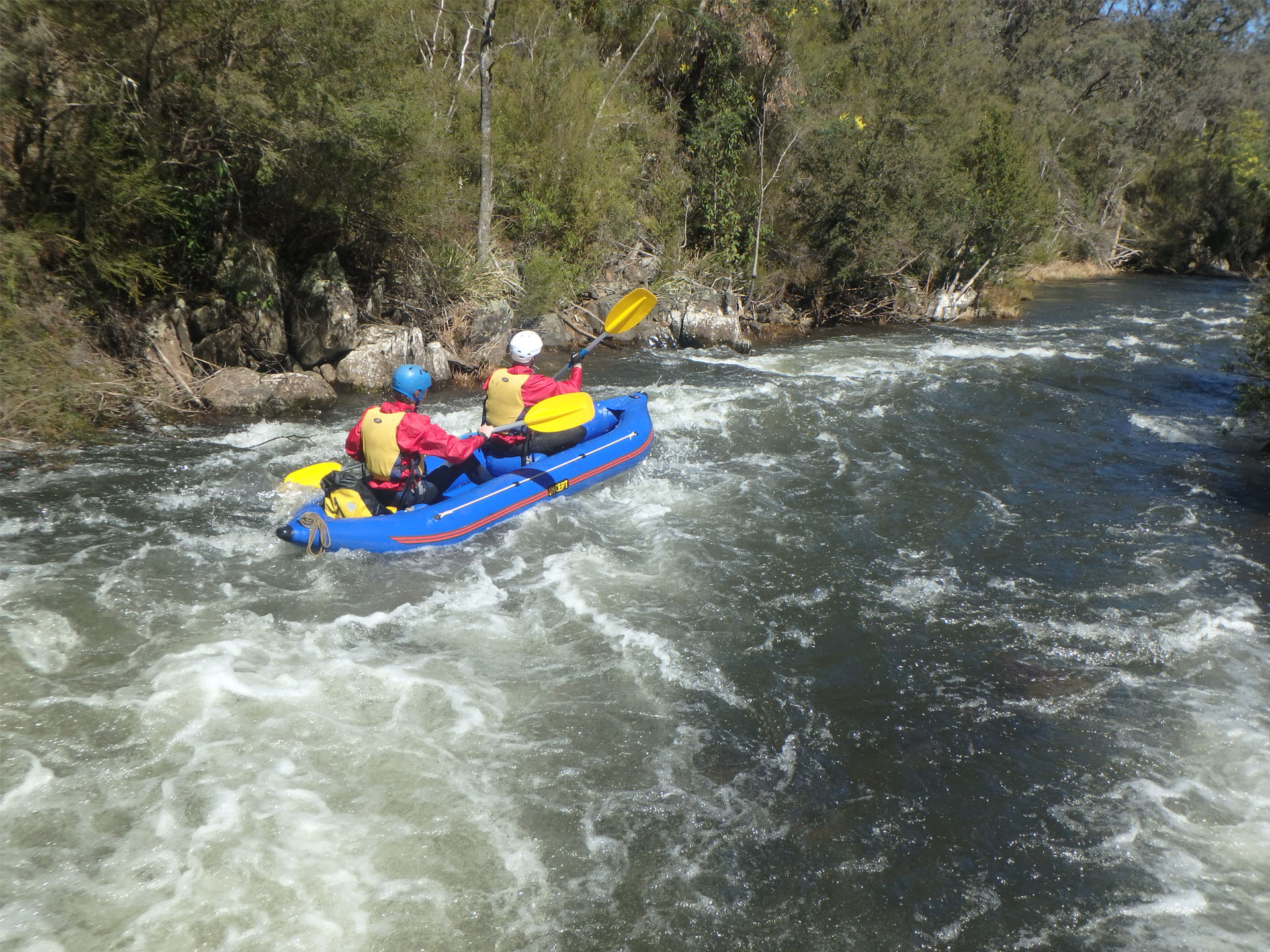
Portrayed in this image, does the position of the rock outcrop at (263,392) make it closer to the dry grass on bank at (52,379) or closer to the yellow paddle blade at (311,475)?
the dry grass on bank at (52,379)

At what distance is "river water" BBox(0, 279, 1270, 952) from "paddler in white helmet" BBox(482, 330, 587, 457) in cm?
57

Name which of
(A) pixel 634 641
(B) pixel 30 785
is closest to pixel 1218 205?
(A) pixel 634 641

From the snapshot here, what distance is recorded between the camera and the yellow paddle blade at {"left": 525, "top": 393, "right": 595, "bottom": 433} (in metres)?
6.42

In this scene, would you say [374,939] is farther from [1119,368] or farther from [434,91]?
[1119,368]

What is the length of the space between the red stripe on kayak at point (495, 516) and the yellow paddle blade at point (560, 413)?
1.35 feet

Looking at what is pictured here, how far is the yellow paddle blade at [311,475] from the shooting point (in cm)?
579

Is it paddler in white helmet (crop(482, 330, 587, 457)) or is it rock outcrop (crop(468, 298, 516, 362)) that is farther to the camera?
rock outcrop (crop(468, 298, 516, 362))

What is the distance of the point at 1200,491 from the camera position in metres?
7.06

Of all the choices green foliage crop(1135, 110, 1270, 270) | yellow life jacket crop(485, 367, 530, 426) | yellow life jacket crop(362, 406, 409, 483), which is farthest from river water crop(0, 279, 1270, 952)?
green foliage crop(1135, 110, 1270, 270)

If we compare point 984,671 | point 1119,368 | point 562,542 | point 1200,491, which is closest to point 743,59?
point 1119,368

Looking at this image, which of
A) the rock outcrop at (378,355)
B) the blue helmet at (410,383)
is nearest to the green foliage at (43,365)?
the rock outcrop at (378,355)

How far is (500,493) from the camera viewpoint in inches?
236

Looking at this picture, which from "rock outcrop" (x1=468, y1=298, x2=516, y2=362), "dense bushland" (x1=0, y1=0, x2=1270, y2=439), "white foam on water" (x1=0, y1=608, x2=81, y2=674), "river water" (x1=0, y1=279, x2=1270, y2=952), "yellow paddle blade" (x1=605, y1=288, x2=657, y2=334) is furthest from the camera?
"rock outcrop" (x1=468, y1=298, x2=516, y2=362)

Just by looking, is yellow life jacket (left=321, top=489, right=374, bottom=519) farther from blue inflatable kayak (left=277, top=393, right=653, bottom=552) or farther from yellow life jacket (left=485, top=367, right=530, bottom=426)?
yellow life jacket (left=485, top=367, right=530, bottom=426)
